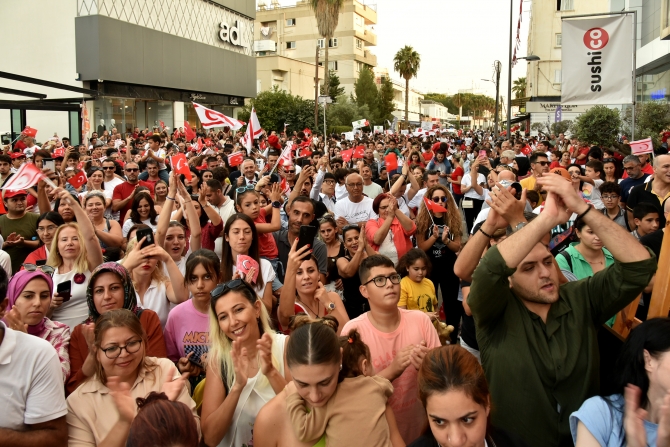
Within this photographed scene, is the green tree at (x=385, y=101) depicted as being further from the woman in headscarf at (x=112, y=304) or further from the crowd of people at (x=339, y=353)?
the woman in headscarf at (x=112, y=304)

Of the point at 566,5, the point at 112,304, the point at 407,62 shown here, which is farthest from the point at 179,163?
the point at 407,62

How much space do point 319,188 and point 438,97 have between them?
168527 millimetres

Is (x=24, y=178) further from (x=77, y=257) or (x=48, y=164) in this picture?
(x=48, y=164)

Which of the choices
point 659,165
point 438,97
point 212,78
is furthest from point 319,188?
point 438,97

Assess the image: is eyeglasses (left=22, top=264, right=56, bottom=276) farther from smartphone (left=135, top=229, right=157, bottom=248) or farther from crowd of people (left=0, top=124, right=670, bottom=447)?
smartphone (left=135, top=229, right=157, bottom=248)

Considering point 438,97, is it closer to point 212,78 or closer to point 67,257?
point 212,78

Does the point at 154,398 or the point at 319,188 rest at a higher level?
the point at 319,188

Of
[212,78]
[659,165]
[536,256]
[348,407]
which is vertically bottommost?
[348,407]

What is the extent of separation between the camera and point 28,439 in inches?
114

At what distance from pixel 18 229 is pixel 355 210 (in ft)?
13.7

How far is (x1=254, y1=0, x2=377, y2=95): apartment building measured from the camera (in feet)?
256

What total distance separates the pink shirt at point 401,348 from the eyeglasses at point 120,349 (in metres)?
1.26

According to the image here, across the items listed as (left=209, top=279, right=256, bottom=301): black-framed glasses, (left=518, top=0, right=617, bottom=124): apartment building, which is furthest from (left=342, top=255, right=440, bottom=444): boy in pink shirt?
(left=518, top=0, right=617, bottom=124): apartment building

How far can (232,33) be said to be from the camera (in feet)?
161
